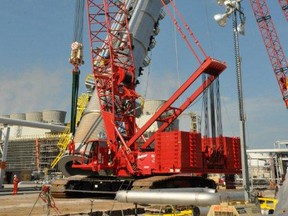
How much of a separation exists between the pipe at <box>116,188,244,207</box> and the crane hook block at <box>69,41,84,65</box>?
22.2m

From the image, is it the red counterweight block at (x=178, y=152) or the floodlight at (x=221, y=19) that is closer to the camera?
the floodlight at (x=221, y=19)

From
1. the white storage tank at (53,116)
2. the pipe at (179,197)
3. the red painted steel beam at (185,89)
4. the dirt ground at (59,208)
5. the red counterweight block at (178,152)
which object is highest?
the white storage tank at (53,116)

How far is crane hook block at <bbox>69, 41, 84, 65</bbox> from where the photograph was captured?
32156 millimetres

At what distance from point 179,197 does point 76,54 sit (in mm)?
24340

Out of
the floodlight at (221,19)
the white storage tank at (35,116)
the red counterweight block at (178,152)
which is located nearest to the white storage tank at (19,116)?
the white storage tank at (35,116)

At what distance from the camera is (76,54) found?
3241 cm

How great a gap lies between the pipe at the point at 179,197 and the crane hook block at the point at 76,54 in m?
22.2

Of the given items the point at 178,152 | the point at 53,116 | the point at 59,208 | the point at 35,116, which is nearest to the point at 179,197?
the point at 59,208

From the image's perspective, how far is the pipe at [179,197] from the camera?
10.3 meters

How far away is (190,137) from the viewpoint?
21.3m

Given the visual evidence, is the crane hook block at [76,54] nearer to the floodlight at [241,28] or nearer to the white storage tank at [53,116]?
the floodlight at [241,28]

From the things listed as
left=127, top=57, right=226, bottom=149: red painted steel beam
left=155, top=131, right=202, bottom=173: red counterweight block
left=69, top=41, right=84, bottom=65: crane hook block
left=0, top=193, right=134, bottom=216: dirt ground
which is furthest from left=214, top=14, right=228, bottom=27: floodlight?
left=69, top=41, right=84, bottom=65: crane hook block

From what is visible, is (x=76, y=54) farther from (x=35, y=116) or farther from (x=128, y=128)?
(x=35, y=116)

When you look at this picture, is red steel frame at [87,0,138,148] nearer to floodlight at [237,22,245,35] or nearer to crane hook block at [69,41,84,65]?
crane hook block at [69,41,84,65]
